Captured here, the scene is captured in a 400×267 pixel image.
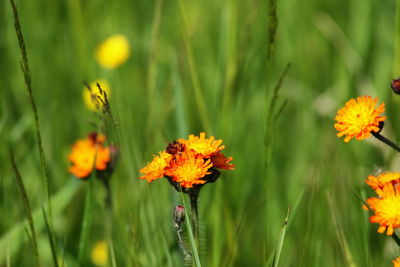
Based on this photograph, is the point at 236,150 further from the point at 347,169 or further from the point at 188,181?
the point at 188,181

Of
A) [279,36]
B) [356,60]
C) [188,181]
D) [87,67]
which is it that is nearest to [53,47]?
[87,67]

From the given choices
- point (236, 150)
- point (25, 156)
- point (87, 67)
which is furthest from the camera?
point (87, 67)

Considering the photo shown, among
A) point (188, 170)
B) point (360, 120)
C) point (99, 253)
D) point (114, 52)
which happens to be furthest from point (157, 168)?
point (114, 52)

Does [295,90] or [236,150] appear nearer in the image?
[236,150]

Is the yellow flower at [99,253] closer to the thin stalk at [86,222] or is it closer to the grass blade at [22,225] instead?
the grass blade at [22,225]

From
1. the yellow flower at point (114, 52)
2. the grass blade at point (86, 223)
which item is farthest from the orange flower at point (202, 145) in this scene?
the yellow flower at point (114, 52)

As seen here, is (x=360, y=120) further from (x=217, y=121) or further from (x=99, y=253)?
(x=99, y=253)

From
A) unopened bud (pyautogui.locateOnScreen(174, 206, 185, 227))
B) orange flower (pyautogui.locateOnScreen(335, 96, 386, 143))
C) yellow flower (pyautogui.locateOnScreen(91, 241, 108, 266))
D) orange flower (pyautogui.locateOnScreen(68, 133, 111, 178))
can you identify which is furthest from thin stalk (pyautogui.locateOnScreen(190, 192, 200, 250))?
yellow flower (pyautogui.locateOnScreen(91, 241, 108, 266))
